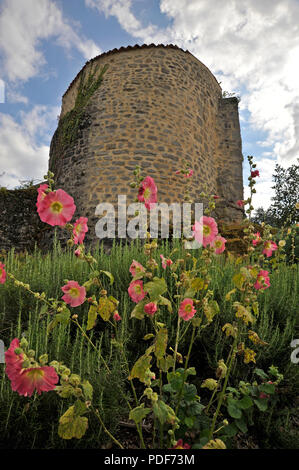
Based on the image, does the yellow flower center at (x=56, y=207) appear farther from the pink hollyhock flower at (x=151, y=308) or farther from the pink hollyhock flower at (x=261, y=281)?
the pink hollyhock flower at (x=261, y=281)

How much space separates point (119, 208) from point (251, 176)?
19.1 ft

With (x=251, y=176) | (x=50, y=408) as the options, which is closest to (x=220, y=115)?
(x=251, y=176)

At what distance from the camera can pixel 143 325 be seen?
2064 millimetres

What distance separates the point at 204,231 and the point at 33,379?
2.82 ft

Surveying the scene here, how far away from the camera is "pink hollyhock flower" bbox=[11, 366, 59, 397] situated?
0.85m

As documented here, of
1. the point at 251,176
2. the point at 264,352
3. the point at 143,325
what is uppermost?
the point at 251,176

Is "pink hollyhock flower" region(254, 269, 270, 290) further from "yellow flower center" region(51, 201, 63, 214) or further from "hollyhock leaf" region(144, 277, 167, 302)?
"yellow flower center" region(51, 201, 63, 214)

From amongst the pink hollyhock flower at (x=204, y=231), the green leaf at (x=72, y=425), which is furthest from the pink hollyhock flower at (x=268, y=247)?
the green leaf at (x=72, y=425)

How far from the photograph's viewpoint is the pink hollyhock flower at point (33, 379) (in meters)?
0.85

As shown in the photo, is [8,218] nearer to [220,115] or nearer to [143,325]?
[143,325]

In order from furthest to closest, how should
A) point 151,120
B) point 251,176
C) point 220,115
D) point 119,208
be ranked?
point 220,115, point 151,120, point 119,208, point 251,176
